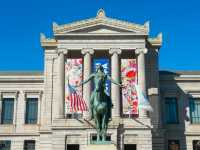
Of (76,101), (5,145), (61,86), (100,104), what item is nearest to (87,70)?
(61,86)

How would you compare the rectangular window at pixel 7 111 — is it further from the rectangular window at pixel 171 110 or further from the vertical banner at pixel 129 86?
the rectangular window at pixel 171 110

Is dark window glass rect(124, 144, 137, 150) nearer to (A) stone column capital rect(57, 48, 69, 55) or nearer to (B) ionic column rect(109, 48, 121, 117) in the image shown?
(B) ionic column rect(109, 48, 121, 117)

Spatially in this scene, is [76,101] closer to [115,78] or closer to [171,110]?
[115,78]

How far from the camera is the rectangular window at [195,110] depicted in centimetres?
4775

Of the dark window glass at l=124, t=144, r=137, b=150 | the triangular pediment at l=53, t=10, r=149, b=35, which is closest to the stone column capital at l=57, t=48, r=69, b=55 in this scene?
the triangular pediment at l=53, t=10, r=149, b=35

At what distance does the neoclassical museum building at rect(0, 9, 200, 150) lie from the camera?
138 ft

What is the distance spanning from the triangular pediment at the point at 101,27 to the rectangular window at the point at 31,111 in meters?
8.67

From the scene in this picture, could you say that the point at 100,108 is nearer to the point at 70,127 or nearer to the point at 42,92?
the point at 70,127

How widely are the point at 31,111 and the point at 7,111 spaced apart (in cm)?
252

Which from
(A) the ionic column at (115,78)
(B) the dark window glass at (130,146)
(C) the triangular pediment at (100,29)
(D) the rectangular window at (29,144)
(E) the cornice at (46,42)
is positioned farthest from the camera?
(D) the rectangular window at (29,144)

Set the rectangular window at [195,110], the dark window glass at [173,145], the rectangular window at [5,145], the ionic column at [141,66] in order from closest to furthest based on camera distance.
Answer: the ionic column at [141,66] < the dark window glass at [173,145] < the rectangular window at [5,145] < the rectangular window at [195,110]

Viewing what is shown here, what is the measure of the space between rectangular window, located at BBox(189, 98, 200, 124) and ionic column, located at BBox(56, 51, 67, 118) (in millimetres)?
13694

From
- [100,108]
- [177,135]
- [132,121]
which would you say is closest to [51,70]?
[132,121]

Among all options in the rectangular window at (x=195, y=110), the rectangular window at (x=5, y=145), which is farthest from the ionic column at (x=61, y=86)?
the rectangular window at (x=195, y=110)
